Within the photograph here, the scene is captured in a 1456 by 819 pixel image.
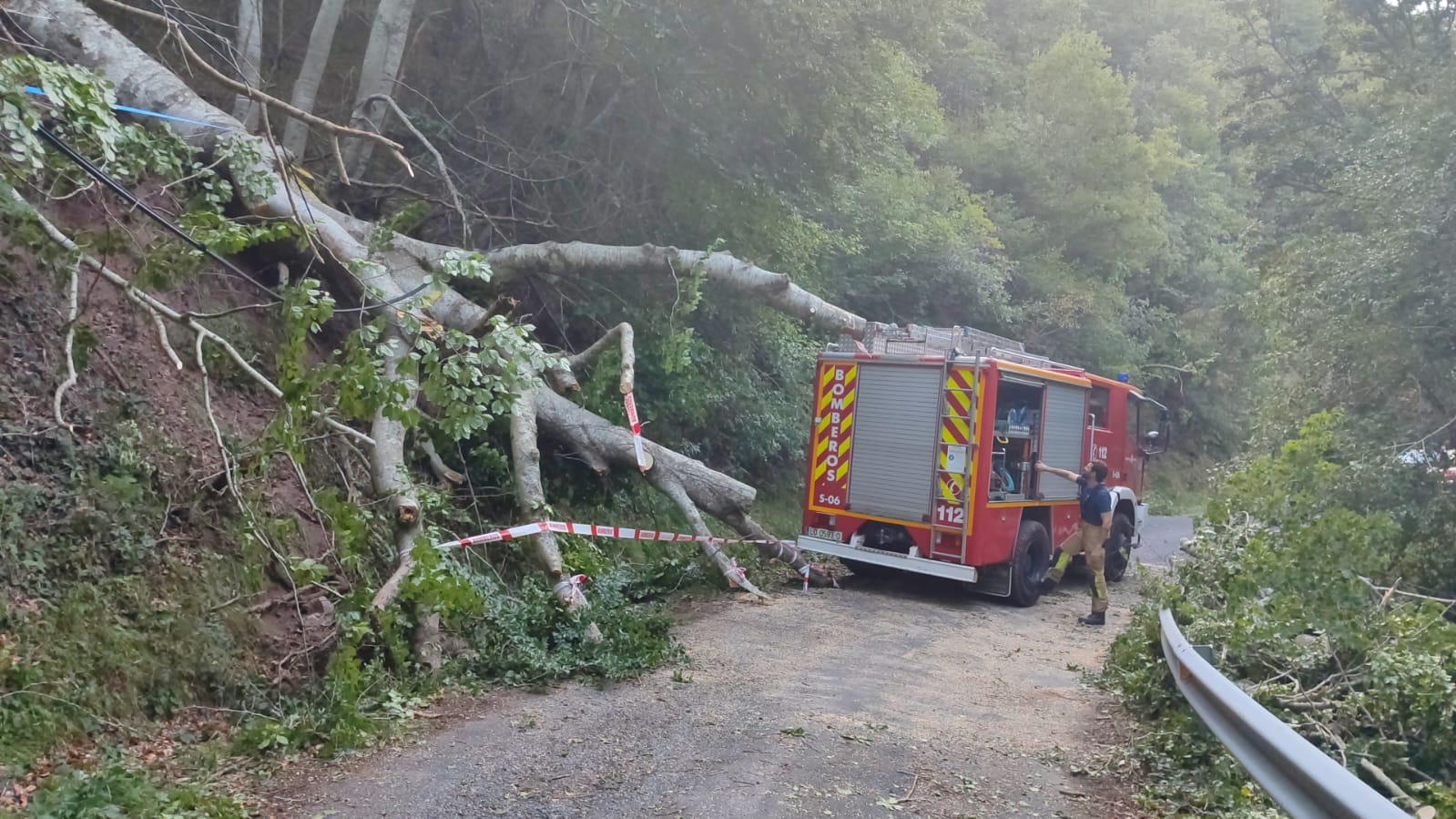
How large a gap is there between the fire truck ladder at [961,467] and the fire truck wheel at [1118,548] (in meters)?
3.91

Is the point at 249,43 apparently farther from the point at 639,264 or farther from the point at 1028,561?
the point at 1028,561

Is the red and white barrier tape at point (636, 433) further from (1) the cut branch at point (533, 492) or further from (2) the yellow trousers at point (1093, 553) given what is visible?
(2) the yellow trousers at point (1093, 553)

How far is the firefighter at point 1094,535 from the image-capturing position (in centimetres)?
1009

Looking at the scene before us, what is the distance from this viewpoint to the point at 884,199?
19578mm

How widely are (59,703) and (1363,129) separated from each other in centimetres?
1574

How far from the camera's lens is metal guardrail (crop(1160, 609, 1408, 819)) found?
2.58 m

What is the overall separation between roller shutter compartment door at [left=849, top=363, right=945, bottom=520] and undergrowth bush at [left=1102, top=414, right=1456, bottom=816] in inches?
112

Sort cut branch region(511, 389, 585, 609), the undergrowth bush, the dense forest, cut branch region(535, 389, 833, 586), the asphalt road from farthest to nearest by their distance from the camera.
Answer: the asphalt road → cut branch region(535, 389, 833, 586) → cut branch region(511, 389, 585, 609) → the dense forest → the undergrowth bush

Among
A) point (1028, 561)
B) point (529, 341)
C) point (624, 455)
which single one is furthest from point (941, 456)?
point (529, 341)

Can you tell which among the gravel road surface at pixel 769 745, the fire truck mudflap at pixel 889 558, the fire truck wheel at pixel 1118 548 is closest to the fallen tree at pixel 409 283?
the fire truck mudflap at pixel 889 558

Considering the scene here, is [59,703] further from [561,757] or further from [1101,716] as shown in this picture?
[1101,716]

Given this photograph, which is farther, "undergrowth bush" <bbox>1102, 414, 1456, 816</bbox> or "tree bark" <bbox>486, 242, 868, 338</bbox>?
"tree bark" <bbox>486, 242, 868, 338</bbox>

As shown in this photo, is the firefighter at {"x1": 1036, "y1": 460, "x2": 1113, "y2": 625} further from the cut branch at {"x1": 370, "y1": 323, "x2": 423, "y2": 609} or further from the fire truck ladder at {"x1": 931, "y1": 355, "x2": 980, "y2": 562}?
the cut branch at {"x1": 370, "y1": 323, "x2": 423, "y2": 609}

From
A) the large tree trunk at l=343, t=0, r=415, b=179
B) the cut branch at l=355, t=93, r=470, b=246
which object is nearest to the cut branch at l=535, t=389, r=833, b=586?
the cut branch at l=355, t=93, r=470, b=246
